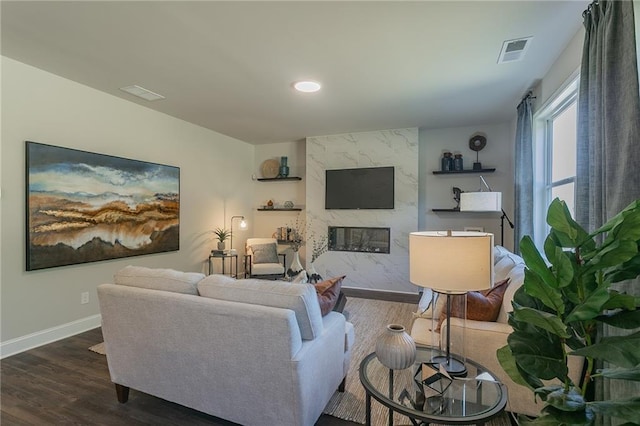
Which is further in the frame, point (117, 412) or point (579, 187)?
point (117, 412)

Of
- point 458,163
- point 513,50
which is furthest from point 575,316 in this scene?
point 458,163

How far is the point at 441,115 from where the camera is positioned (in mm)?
4223

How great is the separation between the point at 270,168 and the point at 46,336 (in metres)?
4.05

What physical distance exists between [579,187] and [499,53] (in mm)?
1365

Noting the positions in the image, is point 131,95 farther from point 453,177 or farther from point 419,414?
point 453,177

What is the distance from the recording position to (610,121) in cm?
146

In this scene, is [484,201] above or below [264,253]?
above

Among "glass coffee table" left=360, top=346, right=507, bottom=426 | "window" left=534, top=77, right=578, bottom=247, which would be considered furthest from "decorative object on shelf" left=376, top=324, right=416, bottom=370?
"window" left=534, top=77, right=578, bottom=247

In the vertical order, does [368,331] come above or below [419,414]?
below

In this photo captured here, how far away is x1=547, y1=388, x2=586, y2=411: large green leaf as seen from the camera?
2.89ft

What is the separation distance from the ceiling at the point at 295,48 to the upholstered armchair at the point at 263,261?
235 centimetres

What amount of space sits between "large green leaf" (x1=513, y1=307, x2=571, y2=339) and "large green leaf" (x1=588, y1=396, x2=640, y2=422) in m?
0.19

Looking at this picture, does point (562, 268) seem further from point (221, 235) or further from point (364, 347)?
point (221, 235)

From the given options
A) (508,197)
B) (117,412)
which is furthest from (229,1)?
(508,197)
